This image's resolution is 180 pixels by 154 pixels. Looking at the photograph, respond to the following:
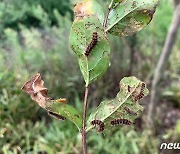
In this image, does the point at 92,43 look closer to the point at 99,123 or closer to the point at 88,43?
the point at 88,43

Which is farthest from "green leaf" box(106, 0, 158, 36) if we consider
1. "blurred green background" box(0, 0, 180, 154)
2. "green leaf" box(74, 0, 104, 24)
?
"blurred green background" box(0, 0, 180, 154)

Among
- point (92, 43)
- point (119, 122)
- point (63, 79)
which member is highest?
point (92, 43)

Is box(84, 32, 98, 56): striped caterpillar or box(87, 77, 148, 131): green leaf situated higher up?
box(84, 32, 98, 56): striped caterpillar

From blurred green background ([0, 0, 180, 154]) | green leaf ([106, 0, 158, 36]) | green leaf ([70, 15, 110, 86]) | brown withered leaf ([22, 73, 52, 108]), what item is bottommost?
blurred green background ([0, 0, 180, 154])

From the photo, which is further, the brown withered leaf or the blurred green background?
the blurred green background

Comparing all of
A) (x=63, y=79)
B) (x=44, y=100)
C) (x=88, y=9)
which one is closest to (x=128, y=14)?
(x=88, y=9)

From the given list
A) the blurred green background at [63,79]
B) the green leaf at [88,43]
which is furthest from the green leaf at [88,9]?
the blurred green background at [63,79]

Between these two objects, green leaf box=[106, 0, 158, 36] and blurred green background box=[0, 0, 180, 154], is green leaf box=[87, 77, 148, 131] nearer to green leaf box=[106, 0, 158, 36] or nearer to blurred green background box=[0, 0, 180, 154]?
green leaf box=[106, 0, 158, 36]
